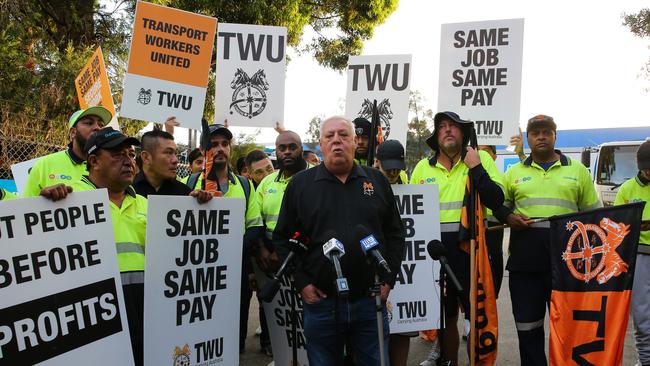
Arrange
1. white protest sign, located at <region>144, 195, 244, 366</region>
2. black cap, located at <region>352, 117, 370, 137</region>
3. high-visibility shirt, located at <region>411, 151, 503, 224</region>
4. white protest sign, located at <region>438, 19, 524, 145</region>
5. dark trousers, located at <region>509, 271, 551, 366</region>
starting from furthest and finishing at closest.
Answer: white protest sign, located at <region>438, 19, 524, 145</region> < black cap, located at <region>352, 117, 370, 137</region> < high-visibility shirt, located at <region>411, 151, 503, 224</region> < dark trousers, located at <region>509, 271, 551, 366</region> < white protest sign, located at <region>144, 195, 244, 366</region>

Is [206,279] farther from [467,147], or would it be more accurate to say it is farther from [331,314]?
[467,147]

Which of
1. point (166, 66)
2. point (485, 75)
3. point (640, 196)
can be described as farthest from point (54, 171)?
point (640, 196)

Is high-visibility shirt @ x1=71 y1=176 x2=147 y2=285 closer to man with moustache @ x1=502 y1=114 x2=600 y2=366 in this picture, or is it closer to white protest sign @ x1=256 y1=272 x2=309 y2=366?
white protest sign @ x1=256 y1=272 x2=309 y2=366

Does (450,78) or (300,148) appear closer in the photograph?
(300,148)

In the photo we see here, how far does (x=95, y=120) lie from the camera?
507 centimetres

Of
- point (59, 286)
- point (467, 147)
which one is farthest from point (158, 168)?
point (467, 147)

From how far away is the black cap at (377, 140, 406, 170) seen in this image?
481 centimetres

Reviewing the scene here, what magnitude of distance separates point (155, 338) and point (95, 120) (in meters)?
2.23

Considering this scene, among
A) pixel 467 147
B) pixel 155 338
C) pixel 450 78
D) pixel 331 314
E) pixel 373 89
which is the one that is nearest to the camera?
pixel 331 314

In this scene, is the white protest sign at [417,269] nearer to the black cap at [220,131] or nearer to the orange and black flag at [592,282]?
the orange and black flag at [592,282]

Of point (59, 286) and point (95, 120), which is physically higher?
point (95, 120)

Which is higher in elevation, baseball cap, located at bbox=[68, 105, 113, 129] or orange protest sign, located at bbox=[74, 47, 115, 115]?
orange protest sign, located at bbox=[74, 47, 115, 115]

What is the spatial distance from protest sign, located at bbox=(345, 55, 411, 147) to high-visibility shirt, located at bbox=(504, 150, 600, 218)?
6.88 feet

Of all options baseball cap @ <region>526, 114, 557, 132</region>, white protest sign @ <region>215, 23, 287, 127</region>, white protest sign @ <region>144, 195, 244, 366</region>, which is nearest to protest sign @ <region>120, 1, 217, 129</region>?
white protest sign @ <region>215, 23, 287, 127</region>
